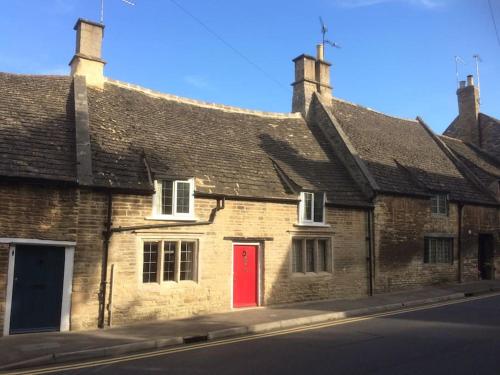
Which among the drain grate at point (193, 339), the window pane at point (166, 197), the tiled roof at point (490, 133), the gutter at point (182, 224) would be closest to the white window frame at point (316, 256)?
the gutter at point (182, 224)

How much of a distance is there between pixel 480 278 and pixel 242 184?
1468 cm

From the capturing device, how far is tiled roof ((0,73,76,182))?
1155 cm

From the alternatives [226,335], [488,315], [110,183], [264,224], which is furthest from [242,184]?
[488,315]

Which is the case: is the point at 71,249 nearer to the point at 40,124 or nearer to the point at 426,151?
the point at 40,124

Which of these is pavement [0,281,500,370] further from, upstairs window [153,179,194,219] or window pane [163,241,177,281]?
upstairs window [153,179,194,219]

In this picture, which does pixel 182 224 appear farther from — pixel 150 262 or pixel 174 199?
pixel 150 262

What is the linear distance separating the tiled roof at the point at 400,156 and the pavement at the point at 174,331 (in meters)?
5.53

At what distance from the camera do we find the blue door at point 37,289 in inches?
434

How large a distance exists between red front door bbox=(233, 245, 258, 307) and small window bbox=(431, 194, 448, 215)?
10.0 meters

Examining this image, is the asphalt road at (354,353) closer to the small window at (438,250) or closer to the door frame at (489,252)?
the small window at (438,250)

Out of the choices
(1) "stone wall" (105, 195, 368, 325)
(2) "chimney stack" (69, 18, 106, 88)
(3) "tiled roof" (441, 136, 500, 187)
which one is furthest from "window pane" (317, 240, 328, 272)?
(3) "tiled roof" (441, 136, 500, 187)

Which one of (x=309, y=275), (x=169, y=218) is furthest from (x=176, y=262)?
(x=309, y=275)

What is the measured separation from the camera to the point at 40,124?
13.3 metres

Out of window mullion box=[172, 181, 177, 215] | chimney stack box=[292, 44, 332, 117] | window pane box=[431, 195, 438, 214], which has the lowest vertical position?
window mullion box=[172, 181, 177, 215]
